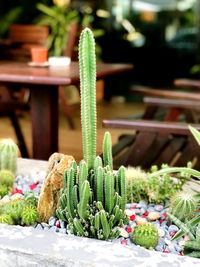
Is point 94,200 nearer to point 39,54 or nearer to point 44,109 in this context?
point 44,109

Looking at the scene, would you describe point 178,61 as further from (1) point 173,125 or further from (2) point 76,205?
(2) point 76,205

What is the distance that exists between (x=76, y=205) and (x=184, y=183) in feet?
1.89

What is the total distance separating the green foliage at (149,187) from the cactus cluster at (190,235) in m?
0.30

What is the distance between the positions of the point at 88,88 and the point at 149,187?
0.62m

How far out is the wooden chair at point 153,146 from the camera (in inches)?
86.3

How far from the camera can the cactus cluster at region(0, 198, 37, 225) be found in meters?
1.57

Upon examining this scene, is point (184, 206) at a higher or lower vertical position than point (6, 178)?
lower

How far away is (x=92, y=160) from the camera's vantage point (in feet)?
4.98

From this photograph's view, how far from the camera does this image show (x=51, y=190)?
164cm

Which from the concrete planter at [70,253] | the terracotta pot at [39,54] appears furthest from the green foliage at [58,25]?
the concrete planter at [70,253]

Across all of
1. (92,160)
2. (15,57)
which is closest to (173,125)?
(92,160)

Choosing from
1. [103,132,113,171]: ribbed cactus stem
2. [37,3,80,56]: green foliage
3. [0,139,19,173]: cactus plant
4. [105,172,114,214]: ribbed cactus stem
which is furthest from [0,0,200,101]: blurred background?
[105,172,114,214]: ribbed cactus stem

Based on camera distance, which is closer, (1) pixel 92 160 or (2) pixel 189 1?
(1) pixel 92 160

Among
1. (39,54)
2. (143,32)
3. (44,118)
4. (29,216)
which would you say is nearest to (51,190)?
(29,216)
